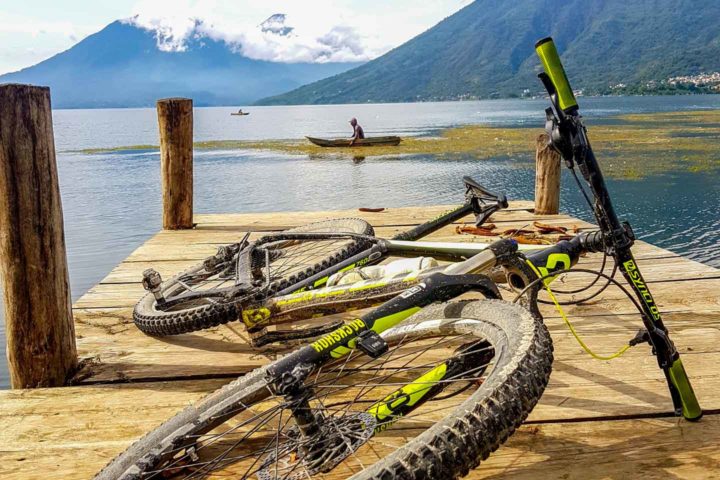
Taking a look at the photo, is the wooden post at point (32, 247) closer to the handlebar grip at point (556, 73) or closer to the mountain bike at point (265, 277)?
the mountain bike at point (265, 277)

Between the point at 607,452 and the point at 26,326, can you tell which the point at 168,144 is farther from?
the point at 607,452

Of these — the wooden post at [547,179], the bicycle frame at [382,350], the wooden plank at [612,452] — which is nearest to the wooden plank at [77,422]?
the bicycle frame at [382,350]

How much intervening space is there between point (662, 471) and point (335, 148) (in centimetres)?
3806

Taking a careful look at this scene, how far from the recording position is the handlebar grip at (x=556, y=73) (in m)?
2.62

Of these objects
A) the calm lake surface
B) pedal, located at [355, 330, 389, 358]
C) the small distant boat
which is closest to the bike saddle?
pedal, located at [355, 330, 389, 358]

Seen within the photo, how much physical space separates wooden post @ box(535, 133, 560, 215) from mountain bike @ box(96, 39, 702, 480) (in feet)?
20.2

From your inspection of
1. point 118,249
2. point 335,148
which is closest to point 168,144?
point 118,249

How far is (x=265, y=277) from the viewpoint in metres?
4.10

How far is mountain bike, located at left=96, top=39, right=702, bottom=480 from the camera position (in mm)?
1918

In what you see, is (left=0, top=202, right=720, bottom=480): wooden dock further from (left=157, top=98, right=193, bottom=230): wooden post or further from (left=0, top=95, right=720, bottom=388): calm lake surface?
(left=0, top=95, right=720, bottom=388): calm lake surface

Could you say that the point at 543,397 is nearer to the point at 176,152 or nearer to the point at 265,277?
A: the point at 265,277

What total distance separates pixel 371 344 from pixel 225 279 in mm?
2453

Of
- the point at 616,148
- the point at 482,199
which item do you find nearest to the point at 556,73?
the point at 482,199

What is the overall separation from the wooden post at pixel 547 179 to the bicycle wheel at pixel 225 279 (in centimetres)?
464
